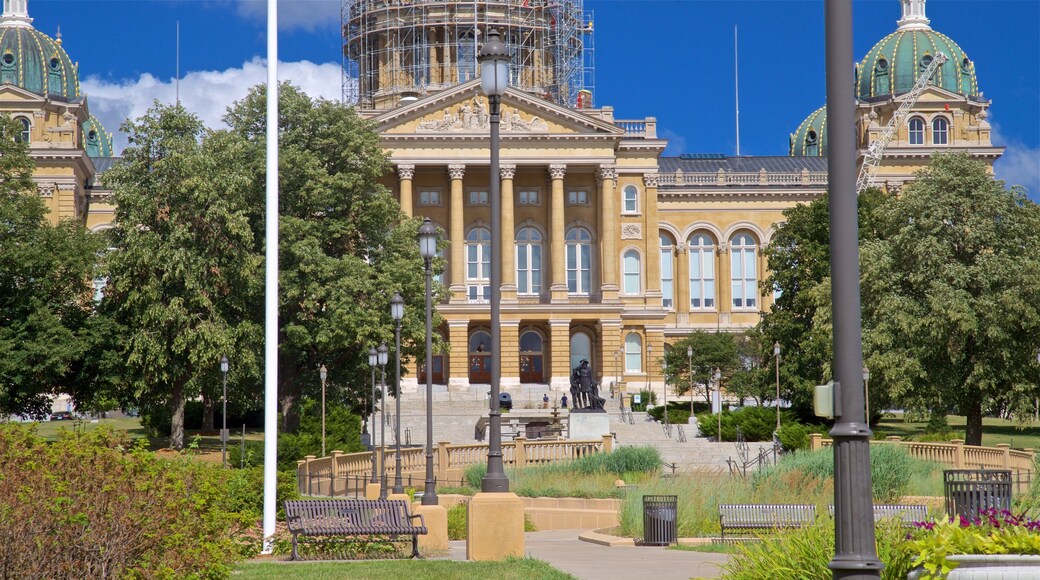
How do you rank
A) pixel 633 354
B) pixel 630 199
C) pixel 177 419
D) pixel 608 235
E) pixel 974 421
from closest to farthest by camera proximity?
1. pixel 974 421
2. pixel 177 419
3. pixel 608 235
4. pixel 633 354
5. pixel 630 199

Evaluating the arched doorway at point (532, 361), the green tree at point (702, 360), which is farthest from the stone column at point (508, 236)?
the green tree at point (702, 360)

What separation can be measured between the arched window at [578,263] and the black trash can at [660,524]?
65.7m

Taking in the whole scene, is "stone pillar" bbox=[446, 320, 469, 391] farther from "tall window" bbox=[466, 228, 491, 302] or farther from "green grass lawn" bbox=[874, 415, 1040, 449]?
"green grass lawn" bbox=[874, 415, 1040, 449]

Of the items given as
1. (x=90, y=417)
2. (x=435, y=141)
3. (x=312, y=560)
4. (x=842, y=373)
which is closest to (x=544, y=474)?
(x=312, y=560)

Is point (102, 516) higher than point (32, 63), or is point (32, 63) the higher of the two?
point (32, 63)

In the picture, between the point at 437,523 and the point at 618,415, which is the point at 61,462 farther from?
the point at 618,415

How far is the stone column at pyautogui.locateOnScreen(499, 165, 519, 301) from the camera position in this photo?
84625 mm

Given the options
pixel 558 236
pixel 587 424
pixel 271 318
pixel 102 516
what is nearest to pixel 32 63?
pixel 558 236

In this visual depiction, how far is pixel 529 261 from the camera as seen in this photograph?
88.6 metres

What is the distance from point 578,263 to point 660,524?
65936 mm

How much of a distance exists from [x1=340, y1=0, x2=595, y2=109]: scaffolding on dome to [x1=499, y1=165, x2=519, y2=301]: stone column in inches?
428

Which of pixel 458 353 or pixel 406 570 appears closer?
pixel 406 570

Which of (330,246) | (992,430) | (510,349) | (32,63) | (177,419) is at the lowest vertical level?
(992,430)

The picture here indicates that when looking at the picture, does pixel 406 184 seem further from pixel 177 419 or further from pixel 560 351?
pixel 177 419
